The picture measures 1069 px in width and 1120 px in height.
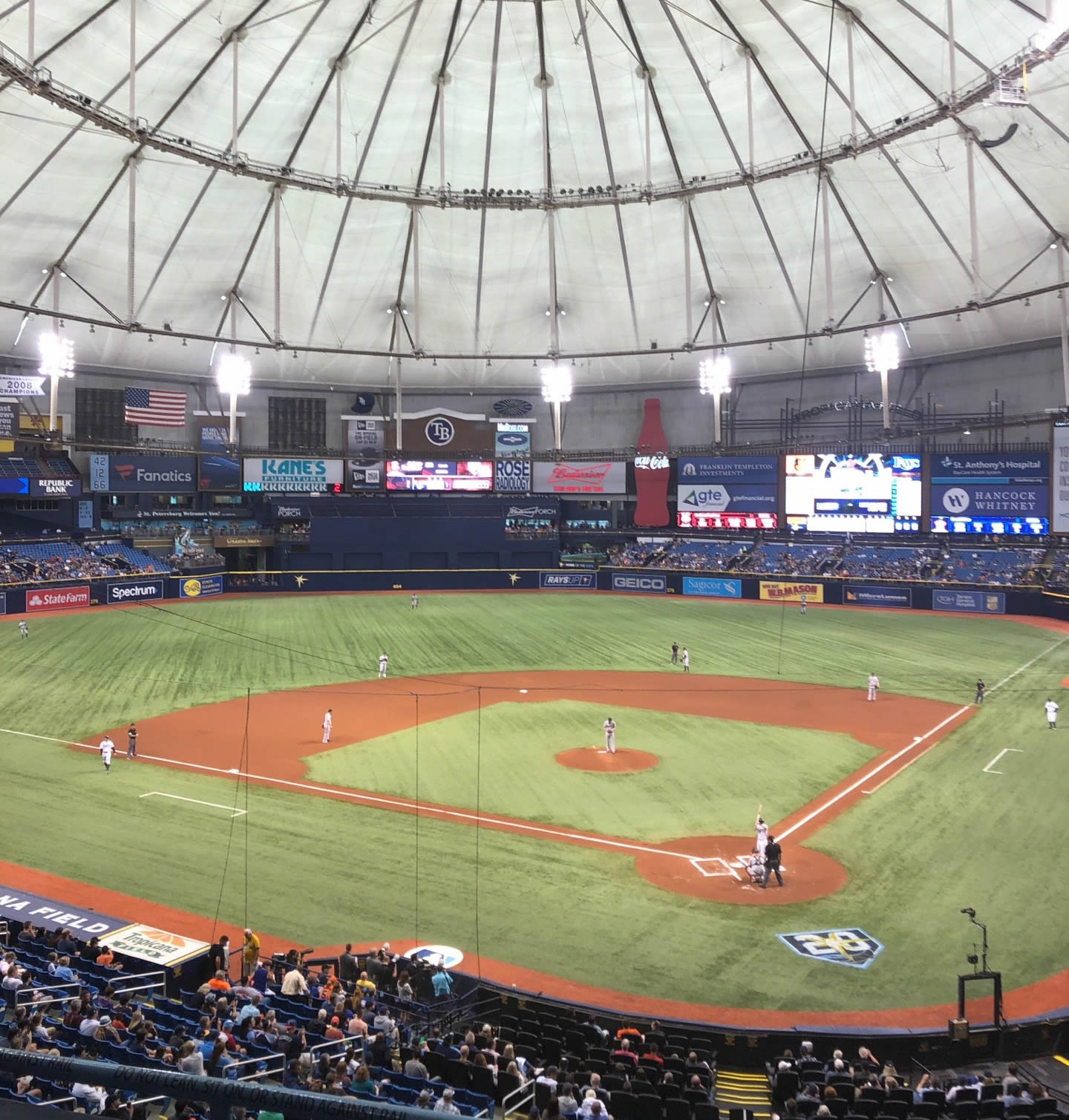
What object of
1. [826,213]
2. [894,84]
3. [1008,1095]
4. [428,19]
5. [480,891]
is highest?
[428,19]

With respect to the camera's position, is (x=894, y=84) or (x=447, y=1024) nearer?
(x=447, y=1024)

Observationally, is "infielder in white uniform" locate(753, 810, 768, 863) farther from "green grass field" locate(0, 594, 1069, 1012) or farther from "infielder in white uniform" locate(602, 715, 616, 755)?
"infielder in white uniform" locate(602, 715, 616, 755)

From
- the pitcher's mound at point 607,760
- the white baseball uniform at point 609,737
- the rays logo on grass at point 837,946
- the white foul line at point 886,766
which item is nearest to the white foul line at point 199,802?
the pitcher's mound at point 607,760

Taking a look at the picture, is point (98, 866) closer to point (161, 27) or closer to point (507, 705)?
point (507, 705)

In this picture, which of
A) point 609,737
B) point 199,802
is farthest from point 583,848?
point 199,802

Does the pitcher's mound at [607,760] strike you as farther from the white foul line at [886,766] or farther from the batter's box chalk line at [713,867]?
the batter's box chalk line at [713,867]

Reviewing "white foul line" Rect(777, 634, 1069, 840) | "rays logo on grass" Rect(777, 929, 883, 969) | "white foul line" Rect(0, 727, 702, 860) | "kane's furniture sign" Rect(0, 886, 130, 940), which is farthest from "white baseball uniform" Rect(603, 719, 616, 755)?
"kane's furniture sign" Rect(0, 886, 130, 940)

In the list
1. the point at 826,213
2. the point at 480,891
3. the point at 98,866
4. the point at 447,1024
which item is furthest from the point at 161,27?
the point at 447,1024
